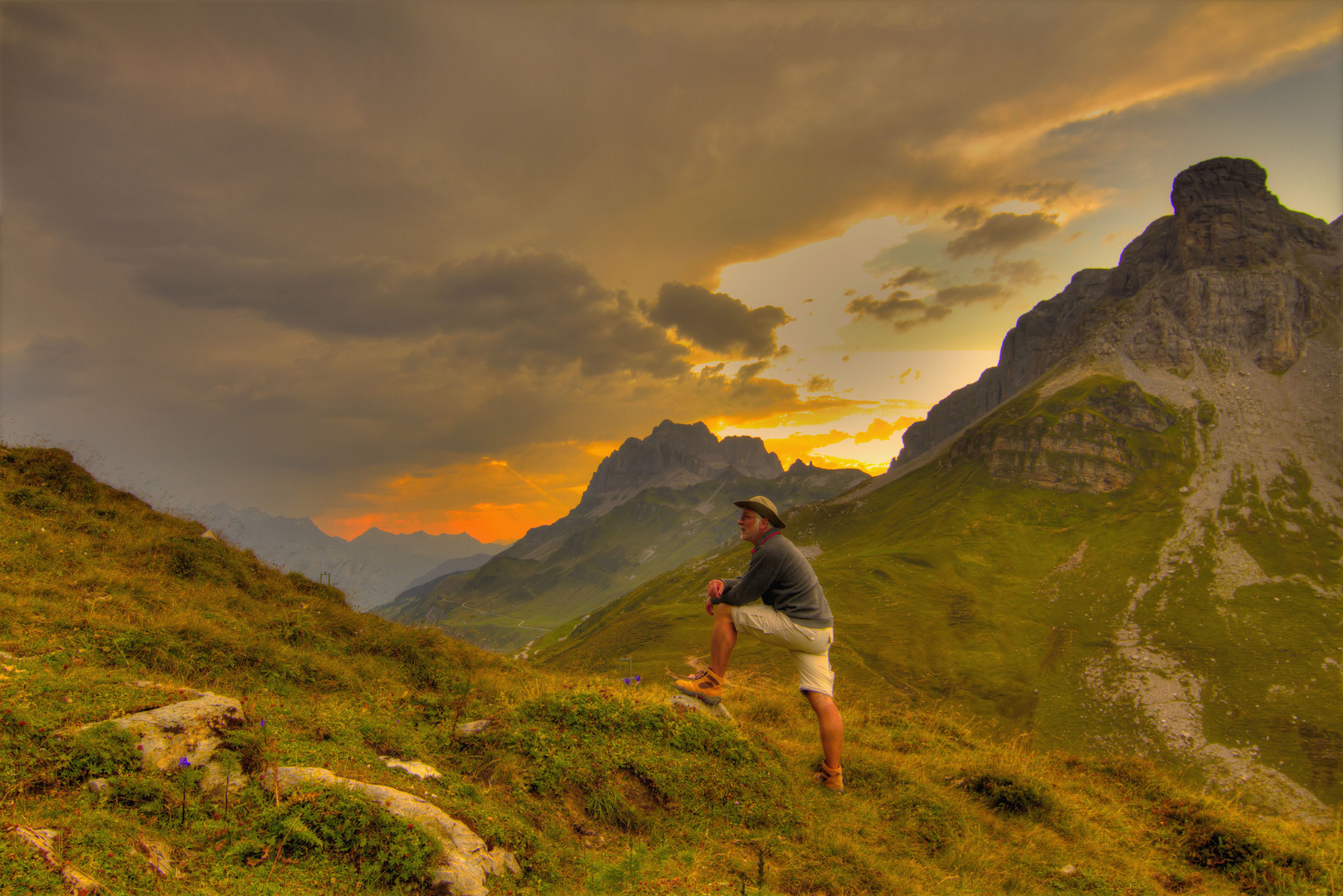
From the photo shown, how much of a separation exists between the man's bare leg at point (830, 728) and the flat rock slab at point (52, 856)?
754 cm

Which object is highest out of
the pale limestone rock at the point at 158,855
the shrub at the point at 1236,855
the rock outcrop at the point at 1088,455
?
the rock outcrop at the point at 1088,455

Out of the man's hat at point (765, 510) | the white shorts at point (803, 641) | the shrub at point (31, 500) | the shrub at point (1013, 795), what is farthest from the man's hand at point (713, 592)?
the shrub at point (31, 500)

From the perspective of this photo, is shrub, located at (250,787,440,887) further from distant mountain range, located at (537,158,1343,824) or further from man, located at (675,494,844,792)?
distant mountain range, located at (537,158,1343,824)

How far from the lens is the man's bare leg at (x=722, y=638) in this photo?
29.2ft

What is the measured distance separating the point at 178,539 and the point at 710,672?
1398 centimetres

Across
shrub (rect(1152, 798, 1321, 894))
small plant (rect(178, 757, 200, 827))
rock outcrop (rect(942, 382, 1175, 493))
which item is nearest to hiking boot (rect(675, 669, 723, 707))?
small plant (rect(178, 757, 200, 827))

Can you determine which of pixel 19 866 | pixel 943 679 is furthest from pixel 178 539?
pixel 943 679

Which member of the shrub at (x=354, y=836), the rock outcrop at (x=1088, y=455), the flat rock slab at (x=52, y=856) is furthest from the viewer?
the rock outcrop at (x=1088, y=455)

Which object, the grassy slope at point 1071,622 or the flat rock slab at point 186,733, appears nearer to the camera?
the flat rock slab at point 186,733

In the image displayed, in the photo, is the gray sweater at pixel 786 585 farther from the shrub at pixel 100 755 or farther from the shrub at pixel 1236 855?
the shrub at pixel 100 755

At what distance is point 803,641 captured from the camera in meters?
8.62

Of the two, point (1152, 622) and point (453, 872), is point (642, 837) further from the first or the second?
point (1152, 622)

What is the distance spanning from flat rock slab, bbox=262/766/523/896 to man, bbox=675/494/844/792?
12.7 feet

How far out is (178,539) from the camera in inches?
566
